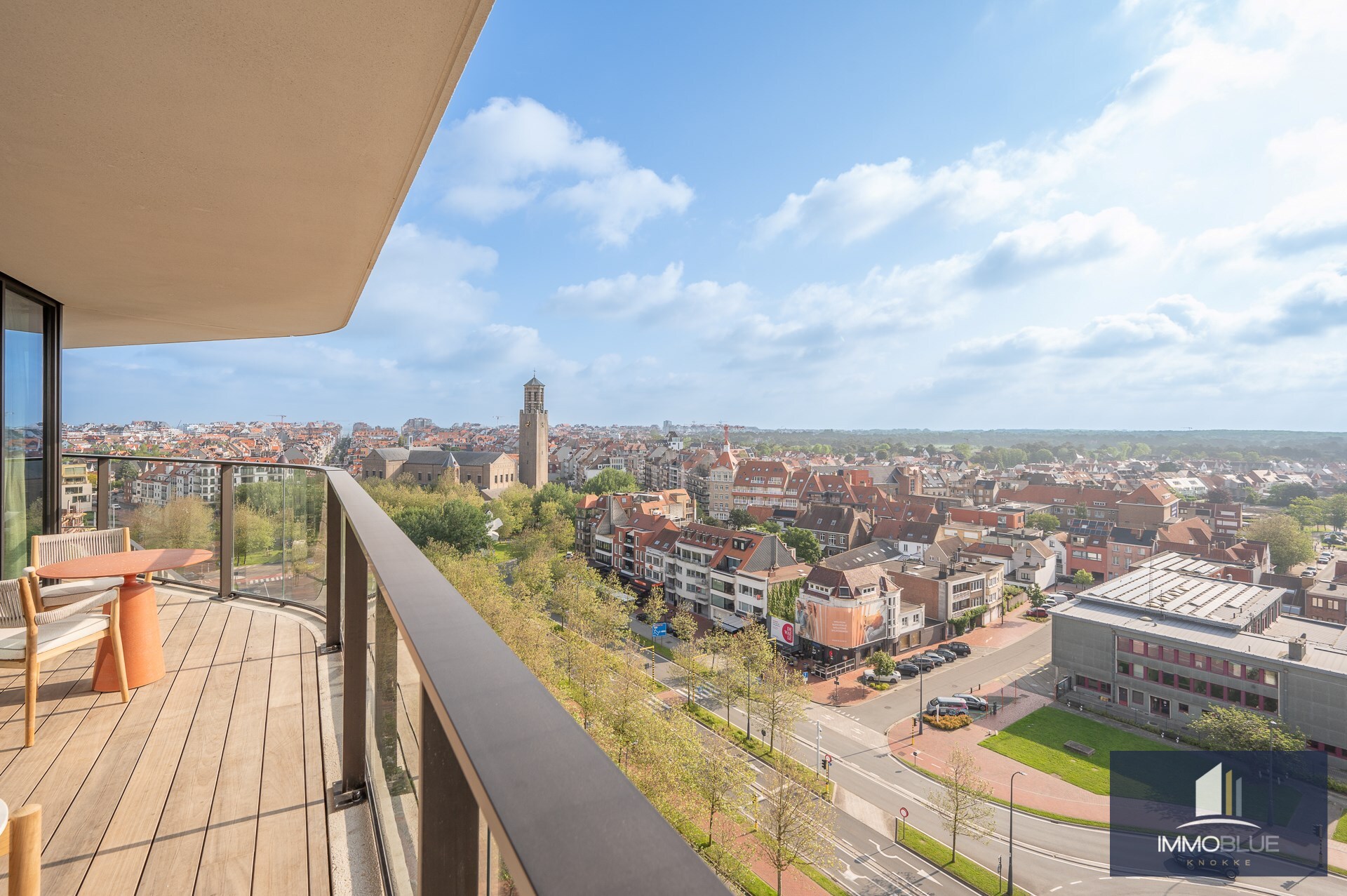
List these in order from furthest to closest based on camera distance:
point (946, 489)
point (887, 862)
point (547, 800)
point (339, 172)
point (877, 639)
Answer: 1. point (946, 489)
2. point (877, 639)
3. point (887, 862)
4. point (339, 172)
5. point (547, 800)

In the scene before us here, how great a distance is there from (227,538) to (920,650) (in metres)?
29.6

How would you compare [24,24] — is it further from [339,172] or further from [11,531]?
[11,531]

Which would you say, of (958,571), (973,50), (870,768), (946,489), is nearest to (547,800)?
(870,768)

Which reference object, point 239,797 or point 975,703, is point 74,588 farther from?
point 975,703

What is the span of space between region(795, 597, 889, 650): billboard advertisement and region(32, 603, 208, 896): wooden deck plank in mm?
25389

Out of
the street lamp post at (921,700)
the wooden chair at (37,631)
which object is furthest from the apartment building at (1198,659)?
the wooden chair at (37,631)

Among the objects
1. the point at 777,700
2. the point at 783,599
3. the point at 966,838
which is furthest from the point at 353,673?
the point at 783,599

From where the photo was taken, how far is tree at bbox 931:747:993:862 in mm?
15039

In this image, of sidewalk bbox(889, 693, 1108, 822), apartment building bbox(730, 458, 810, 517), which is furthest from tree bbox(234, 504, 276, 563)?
apartment building bbox(730, 458, 810, 517)

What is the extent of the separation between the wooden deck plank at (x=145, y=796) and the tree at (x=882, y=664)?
82.7 feet

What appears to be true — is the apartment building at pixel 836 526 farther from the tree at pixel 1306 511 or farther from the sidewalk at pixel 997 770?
the tree at pixel 1306 511

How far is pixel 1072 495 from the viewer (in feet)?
175

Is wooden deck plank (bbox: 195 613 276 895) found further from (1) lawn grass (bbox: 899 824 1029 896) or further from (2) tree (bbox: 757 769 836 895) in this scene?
(1) lawn grass (bbox: 899 824 1029 896)

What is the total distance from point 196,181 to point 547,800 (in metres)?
3.09
